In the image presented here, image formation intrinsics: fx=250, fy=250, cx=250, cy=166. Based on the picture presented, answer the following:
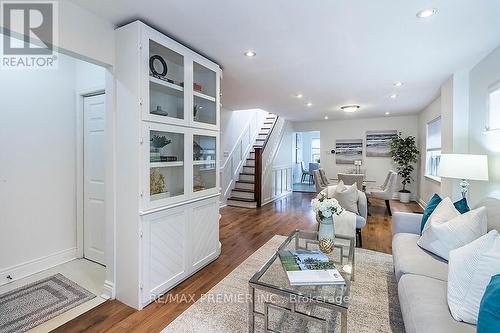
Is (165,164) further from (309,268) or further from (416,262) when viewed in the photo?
(416,262)

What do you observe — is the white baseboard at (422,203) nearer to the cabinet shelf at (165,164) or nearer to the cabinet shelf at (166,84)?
the cabinet shelf at (165,164)

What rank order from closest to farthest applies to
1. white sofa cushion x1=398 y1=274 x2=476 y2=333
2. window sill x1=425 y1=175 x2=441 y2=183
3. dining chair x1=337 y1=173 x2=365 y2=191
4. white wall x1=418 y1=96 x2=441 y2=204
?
white sofa cushion x1=398 y1=274 x2=476 y2=333
window sill x1=425 y1=175 x2=441 y2=183
white wall x1=418 y1=96 x2=441 y2=204
dining chair x1=337 y1=173 x2=365 y2=191

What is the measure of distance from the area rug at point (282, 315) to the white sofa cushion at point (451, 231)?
0.61 meters

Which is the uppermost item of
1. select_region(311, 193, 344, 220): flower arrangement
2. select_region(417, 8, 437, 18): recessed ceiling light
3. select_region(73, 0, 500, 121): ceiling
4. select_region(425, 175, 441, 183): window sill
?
select_region(73, 0, 500, 121): ceiling

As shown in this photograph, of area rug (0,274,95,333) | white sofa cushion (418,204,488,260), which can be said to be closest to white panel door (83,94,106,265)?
area rug (0,274,95,333)

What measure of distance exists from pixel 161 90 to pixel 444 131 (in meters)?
3.99

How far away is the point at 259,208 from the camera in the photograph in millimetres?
5980

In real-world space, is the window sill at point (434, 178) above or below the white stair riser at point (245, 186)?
above

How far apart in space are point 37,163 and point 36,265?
1108 millimetres

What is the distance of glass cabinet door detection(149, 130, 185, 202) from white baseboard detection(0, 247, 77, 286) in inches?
66.5

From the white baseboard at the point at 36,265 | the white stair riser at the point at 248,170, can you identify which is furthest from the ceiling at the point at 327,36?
the white stair riser at the point at 248,170

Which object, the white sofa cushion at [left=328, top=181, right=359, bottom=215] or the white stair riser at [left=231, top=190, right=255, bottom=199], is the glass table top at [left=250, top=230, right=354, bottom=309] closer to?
the white sofa cushion at [left=328, top=181, right=359, bottom=215]

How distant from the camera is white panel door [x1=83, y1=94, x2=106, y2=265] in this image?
2912 mm

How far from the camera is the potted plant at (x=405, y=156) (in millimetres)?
6871
